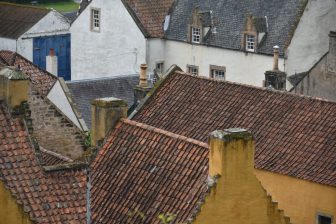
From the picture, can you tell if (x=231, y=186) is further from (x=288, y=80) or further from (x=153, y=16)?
(x=153, y=16)

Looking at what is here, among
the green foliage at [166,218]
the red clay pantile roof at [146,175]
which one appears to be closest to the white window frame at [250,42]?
the red clay pantile roof at [146,175]

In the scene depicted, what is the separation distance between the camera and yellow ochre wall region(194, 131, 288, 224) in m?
30.5

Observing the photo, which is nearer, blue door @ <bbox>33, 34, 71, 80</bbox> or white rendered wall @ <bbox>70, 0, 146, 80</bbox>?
white rendered wall @ <bbox>70, 0, 146, 80</bbox>

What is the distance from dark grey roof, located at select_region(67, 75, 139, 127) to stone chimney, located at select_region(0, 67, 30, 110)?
2723cm

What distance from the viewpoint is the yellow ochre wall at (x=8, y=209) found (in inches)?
1081

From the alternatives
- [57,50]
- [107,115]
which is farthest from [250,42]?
[107,115]

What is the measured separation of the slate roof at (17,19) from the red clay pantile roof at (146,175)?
4635 cm

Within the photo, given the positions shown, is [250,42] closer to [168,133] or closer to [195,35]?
[195,35]

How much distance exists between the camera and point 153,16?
252 ft

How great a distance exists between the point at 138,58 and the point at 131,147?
141 ft

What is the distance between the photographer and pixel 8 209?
2753cm

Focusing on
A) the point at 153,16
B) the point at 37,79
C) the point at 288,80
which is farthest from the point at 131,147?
the point at 153,16

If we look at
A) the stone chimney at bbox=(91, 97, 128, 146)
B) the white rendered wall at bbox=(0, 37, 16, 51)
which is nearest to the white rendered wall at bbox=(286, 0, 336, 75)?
the white rendered wall at bbox=(0, 37, 16, 51)

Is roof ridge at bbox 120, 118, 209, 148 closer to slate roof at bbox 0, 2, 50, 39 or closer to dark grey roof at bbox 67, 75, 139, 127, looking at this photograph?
dark grey roof at bbox 67, 75, 139, 127
